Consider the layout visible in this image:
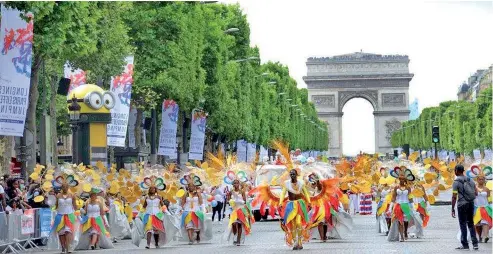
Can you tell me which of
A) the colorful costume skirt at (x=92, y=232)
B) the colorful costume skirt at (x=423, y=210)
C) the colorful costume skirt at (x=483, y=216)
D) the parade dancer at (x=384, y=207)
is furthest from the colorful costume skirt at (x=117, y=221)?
the colorful costume skirt at (x=483, y=216)

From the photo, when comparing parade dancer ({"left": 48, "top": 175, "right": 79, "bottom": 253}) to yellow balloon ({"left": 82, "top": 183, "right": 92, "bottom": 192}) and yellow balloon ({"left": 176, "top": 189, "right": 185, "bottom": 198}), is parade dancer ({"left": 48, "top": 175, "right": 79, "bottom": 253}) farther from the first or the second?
yellow balloon ({"left": 176, "top": 189, "right": 185, "bottom": 198})

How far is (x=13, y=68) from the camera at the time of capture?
88.4ft

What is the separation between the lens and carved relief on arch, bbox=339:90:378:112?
190625 millimetres

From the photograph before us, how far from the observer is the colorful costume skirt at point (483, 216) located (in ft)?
93.5

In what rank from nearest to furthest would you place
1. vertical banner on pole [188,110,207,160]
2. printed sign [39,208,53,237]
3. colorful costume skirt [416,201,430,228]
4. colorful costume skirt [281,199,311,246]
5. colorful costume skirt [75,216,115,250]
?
1. colorful costume skirt [281,199,311,246]
2. colorful costume skirt [75,216,115,250]
3. colorful costume skirt [416,201,430,228]
4. printed sign [39,208,53,237]
5. vertical banner on pole [188,110,207,160]

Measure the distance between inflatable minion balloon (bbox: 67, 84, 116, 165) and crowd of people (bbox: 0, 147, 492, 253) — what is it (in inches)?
356

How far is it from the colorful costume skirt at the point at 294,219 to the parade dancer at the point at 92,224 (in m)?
4.95

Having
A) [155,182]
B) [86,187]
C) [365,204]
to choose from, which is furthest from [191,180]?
[365,204]

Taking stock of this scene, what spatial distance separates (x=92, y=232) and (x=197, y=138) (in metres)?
29.2

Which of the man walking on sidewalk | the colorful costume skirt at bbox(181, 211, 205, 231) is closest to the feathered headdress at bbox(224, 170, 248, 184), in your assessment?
the colorful costume skirt at bbox(181, 211, 205, 231)

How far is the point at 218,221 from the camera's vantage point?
1892 inches

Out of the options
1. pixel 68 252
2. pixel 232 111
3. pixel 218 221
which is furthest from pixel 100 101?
pixel 232 111

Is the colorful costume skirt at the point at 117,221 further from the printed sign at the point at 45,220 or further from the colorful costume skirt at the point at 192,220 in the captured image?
the colorful costume skirt at the point at 192,220

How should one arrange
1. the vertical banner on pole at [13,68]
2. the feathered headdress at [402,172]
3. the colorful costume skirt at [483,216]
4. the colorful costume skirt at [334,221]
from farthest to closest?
the colorful costume skirt at [334,221]
the feathered headdress at [402,172]
the colorful costume skirt at [483,216]
the vertical banner on pole at [13,68]
